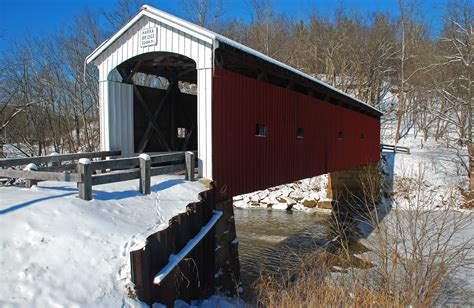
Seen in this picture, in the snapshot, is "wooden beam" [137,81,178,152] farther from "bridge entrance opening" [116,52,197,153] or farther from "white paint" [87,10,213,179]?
"white paint" [87,10,213,179]

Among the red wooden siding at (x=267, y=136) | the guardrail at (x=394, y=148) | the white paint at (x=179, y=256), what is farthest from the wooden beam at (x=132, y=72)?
the guardrail at (x=394, y=148)

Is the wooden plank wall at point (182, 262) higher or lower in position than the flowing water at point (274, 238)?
A: higher

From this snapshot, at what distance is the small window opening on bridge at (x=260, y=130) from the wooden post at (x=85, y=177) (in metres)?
4.27

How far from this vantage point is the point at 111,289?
136 inches

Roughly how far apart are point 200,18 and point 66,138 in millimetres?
11761

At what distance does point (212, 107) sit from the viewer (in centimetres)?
674

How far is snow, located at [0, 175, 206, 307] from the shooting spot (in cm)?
321

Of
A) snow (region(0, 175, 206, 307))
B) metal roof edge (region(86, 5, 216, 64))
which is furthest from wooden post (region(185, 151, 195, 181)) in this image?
metal roof edge (region(86, 5, 216, 64))

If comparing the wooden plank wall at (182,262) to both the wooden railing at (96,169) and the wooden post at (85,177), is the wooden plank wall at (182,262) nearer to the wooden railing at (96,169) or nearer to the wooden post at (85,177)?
the wooden railing at (96,169)

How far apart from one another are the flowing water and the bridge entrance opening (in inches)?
150

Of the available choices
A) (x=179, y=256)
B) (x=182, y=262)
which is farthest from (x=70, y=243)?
(x=182, y=262)

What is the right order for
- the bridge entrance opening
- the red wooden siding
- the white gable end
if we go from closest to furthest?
the white gable end < the red wooden siding < the bridge entrance opening

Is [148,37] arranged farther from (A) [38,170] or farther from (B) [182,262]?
(B) [182,262]

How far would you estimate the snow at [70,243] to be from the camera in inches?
126
